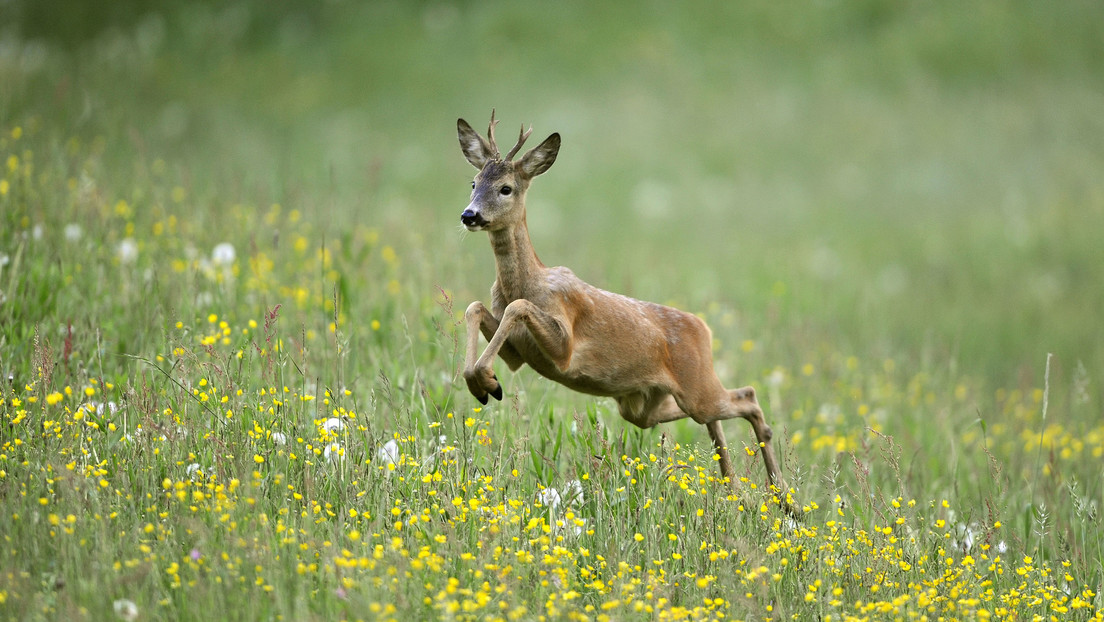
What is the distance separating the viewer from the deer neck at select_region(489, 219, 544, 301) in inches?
179

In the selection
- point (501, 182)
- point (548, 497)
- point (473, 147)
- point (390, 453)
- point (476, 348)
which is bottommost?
point (548, 497)

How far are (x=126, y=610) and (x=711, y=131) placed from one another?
16.0 meters

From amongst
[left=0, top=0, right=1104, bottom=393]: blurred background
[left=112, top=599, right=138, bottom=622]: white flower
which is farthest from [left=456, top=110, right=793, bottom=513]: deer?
[left=0, top=0, right=1104, bottom=393]: blurred background

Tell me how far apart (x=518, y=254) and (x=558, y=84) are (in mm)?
14786

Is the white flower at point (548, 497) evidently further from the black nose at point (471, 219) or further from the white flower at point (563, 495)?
the black nose at point (471, 219)

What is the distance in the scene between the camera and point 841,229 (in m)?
15.3

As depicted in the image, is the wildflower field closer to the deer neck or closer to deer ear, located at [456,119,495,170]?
the deer neck

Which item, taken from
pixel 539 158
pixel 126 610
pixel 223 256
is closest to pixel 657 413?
pixel 539 158

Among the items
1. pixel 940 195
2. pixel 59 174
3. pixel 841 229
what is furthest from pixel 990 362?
pixel 59 174

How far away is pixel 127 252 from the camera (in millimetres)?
6879

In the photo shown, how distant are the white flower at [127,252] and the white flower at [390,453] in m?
2.78

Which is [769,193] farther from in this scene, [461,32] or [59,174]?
[59,174]

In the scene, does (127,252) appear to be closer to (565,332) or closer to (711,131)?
(565,332)

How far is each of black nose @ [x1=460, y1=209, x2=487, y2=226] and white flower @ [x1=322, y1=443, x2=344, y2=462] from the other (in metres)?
1.16
